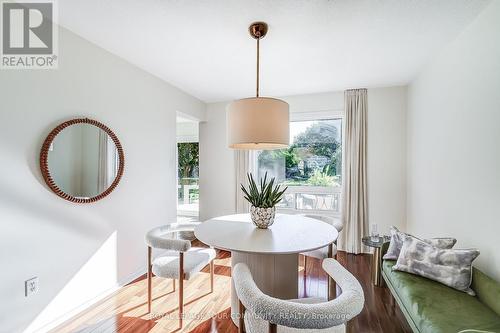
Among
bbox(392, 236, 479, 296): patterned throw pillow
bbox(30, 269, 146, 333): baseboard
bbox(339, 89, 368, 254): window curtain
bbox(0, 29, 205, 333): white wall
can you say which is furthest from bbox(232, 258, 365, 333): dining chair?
bbox(339, 89, 368, 254): window curtain

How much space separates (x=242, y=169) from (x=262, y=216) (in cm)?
218

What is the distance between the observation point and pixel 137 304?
85.1 inches

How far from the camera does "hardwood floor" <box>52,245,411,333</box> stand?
1.86 meters

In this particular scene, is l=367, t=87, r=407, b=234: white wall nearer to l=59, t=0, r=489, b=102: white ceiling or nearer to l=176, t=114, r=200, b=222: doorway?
l=59, t=0, r=489, b=102: white ceiling

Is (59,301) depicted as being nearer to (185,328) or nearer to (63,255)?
(63,255)

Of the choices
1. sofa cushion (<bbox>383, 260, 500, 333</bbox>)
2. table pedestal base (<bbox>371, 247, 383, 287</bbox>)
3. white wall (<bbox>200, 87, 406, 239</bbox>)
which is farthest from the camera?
white wall (<bbox>200, 87, 406, 239</bbox>)

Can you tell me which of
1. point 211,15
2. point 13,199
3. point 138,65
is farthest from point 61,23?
point 13,199

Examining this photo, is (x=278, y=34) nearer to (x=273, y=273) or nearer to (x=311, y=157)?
(x=273, y=273)

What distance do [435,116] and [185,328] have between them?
3108mm

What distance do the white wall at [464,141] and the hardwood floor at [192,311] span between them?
0.86 metres

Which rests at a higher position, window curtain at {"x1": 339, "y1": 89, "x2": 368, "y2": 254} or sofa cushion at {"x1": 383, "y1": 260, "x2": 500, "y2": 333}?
window curtain at {"x1": 339, "y1": 89, "x2": 368, "y2": 254}

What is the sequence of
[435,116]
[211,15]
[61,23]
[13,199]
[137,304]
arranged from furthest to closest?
1. [435,116]
2. [137,304]
3. [61,23]
4. [211,15]
5. [13,199]

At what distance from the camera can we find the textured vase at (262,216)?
1882 mm

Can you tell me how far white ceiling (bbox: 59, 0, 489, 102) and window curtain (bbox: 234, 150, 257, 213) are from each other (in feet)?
4.46
